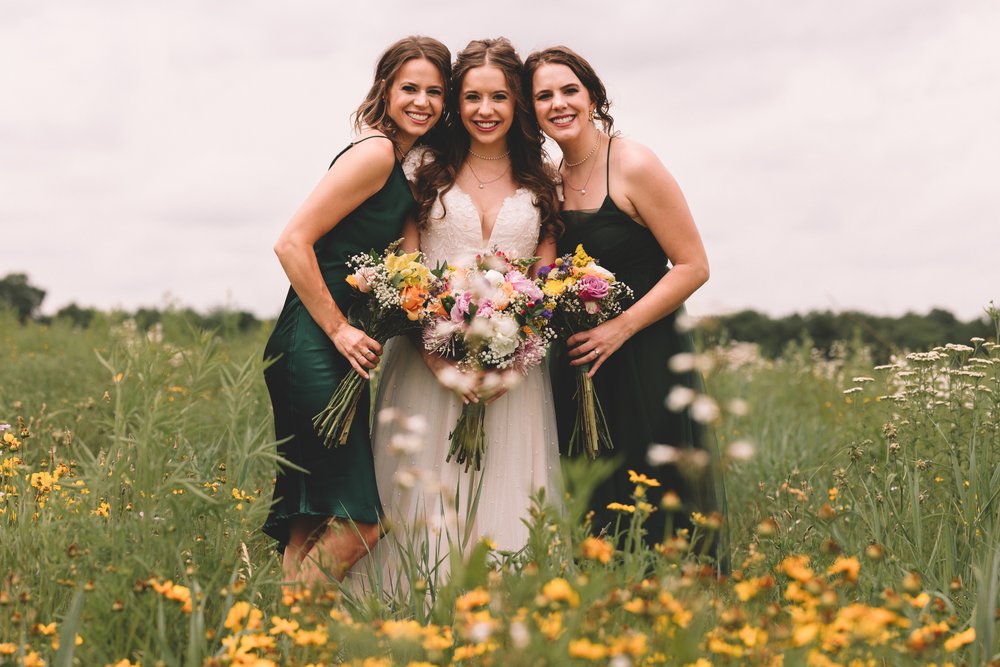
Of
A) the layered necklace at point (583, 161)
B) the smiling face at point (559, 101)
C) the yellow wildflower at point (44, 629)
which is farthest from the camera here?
the layered necklace at point (583, 161)

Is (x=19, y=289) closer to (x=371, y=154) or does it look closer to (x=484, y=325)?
(x=371, y=154)

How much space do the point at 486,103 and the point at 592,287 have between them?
102 cm

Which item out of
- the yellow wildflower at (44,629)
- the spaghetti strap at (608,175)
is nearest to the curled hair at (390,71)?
the spaghetti strap at (608,175)

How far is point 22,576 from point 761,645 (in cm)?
234

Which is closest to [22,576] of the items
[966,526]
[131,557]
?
[131,557]

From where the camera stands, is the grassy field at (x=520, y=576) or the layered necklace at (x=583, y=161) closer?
the grassy field at (x=520, y=576)

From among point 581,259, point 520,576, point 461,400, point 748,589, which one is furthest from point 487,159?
point 748,589

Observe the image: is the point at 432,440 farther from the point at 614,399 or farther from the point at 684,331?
the point at 684,331

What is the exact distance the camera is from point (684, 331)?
4.61m

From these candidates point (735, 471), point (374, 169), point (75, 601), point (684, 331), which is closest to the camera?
point (75, 601)

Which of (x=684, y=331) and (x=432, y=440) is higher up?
(x=684, y=331)

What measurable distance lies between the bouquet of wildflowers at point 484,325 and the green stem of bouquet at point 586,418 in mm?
269

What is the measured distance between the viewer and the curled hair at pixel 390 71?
171 inches

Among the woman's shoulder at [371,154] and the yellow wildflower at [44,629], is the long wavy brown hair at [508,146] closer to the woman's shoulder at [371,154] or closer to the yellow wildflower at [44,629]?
the woman's shoulder at [371,154]
